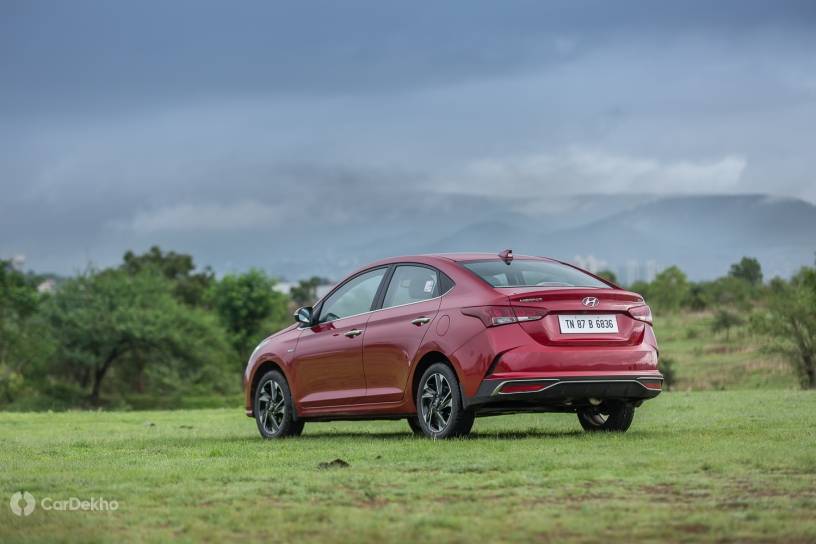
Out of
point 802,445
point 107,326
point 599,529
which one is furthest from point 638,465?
point 107,326

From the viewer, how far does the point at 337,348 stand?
13242 mm

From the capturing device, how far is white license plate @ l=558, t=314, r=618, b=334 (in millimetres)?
11547

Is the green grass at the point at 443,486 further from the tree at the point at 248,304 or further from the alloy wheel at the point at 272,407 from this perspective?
the tree at the point at 248,304

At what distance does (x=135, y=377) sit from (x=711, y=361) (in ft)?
119

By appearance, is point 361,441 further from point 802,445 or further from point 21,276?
point 21,276

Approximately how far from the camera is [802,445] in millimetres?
10461

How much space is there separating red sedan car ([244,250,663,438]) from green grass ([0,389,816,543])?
1.20 ft

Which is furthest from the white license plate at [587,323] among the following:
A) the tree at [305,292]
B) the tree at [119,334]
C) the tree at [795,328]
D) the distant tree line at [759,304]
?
the tree at [305,292]

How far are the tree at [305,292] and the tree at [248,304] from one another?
5053 cm

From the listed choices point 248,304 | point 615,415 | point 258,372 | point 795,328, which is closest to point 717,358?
point 795,328

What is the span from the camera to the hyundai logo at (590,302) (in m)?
11.6

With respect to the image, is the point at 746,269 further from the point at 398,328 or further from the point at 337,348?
the point at 398,328

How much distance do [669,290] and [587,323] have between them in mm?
78800

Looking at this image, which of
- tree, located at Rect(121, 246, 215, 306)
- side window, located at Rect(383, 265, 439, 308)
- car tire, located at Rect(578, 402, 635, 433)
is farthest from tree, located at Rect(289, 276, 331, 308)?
side window, located at Rect(383, 265, 439, 308)
